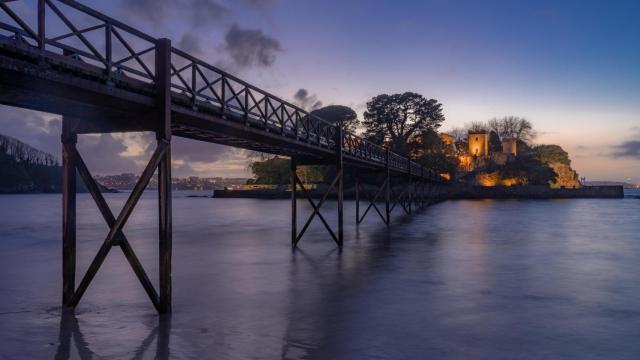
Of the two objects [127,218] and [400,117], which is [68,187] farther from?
[400,117]

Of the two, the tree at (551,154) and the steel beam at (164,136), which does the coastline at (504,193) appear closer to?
the tree at (551,154)

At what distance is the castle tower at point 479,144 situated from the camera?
14325 centimetres

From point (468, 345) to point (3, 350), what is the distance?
796 cm

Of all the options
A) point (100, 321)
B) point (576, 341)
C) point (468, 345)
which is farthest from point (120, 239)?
point (576, 341)

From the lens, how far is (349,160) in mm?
29016

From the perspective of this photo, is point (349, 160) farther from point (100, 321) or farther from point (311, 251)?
point (100, 321)

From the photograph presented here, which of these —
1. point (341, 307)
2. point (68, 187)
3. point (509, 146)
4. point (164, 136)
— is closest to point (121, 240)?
point (68, 187)

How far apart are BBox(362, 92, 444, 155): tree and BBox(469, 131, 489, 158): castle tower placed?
118ft

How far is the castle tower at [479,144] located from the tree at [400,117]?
3595 centimetres

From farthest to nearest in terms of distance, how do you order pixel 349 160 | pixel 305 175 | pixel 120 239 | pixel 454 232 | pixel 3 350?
pixel 305 175 < pixel 454 232 < pixel 349 160 < pixel 120 239 < pixel 3 350

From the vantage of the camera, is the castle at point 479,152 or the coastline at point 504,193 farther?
the castle at point 479,152

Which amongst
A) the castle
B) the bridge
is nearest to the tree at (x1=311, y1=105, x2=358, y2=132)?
the castle

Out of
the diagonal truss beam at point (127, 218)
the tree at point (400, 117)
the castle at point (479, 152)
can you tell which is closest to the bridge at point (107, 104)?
the diagonal truss beam at point (127, 218)

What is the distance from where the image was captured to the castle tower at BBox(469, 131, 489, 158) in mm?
143250
